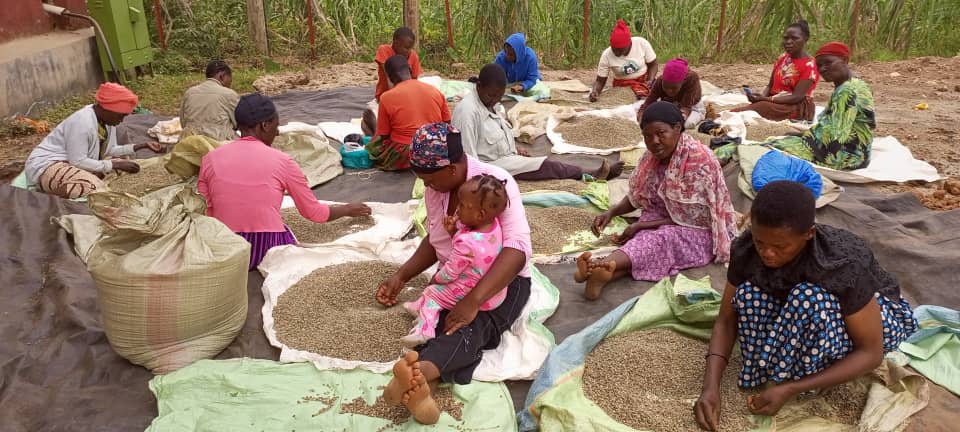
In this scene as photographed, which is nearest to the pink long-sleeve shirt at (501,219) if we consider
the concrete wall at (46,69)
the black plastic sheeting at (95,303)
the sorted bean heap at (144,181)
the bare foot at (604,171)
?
the black plastic sheeting at (95,303)

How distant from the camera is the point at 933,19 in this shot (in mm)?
9352

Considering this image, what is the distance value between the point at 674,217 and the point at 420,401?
70.8 inches

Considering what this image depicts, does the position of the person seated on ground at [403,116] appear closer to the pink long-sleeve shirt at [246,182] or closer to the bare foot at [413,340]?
the pink long-sleeve shirt at [246,182]

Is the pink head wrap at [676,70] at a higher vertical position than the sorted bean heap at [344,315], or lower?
higher

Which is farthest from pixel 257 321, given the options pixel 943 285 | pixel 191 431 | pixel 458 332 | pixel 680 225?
pixel 943 285

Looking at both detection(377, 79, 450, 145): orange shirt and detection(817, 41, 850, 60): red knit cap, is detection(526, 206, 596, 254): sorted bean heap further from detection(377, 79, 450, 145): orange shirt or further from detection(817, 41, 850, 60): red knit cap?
detection(817, 41, 850, 60): red knit cap

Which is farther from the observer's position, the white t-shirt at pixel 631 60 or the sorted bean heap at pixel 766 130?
the white t-shirt at pixel 631 60

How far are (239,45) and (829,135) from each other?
7.62 meters

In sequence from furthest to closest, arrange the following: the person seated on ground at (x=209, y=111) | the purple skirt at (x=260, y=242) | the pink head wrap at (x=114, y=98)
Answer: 1. the person seated on ground at (x=209, y=111)
2. the pink head wrap at (x=114, y=98)
3. the purple skirt at (x=260, y=242)

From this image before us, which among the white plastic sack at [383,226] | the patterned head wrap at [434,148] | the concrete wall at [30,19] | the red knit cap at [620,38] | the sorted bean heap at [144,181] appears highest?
the patterned head wrap at [434,148]

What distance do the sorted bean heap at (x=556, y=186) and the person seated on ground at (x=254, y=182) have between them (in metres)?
1.57

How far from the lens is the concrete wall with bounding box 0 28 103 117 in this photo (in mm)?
6422

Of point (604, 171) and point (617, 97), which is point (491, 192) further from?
point (617, 97)

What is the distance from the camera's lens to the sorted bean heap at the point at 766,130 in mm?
5500
